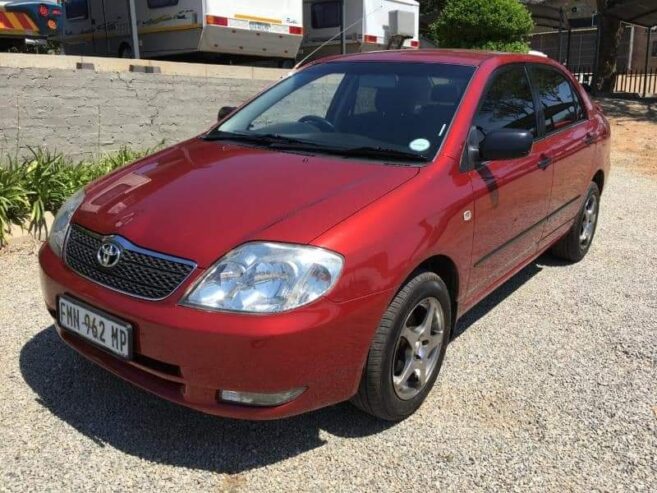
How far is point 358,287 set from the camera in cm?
246

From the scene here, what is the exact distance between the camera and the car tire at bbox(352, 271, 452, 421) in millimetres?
2635

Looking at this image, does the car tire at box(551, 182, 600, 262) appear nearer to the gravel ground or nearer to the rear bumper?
the gravel ground

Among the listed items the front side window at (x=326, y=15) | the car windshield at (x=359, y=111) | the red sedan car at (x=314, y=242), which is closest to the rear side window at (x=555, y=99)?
the red sedan car at (x=314, y=242)

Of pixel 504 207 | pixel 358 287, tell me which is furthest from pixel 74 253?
pixel 504 207

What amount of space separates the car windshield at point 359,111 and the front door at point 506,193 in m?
0.26

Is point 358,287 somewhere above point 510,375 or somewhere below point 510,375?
above

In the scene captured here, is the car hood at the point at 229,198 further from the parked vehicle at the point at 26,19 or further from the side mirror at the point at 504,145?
the parked vehicle at the point at 26,19

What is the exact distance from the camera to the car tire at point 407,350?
8.64ft

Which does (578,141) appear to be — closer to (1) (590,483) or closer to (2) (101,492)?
(1) (590,483)

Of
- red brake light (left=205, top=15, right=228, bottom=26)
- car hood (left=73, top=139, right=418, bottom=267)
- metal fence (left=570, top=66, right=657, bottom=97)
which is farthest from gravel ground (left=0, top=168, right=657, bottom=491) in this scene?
metal fence (left=570, top=66, right=657, bottom=97)

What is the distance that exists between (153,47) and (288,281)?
9069 mm

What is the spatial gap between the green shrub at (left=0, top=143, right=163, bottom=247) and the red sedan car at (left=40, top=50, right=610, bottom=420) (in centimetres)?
241

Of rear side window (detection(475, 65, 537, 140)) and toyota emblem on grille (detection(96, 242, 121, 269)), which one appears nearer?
toyota emblem on grille (detection(96, 242, 121, 269))

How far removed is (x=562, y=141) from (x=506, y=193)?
3.82ft
